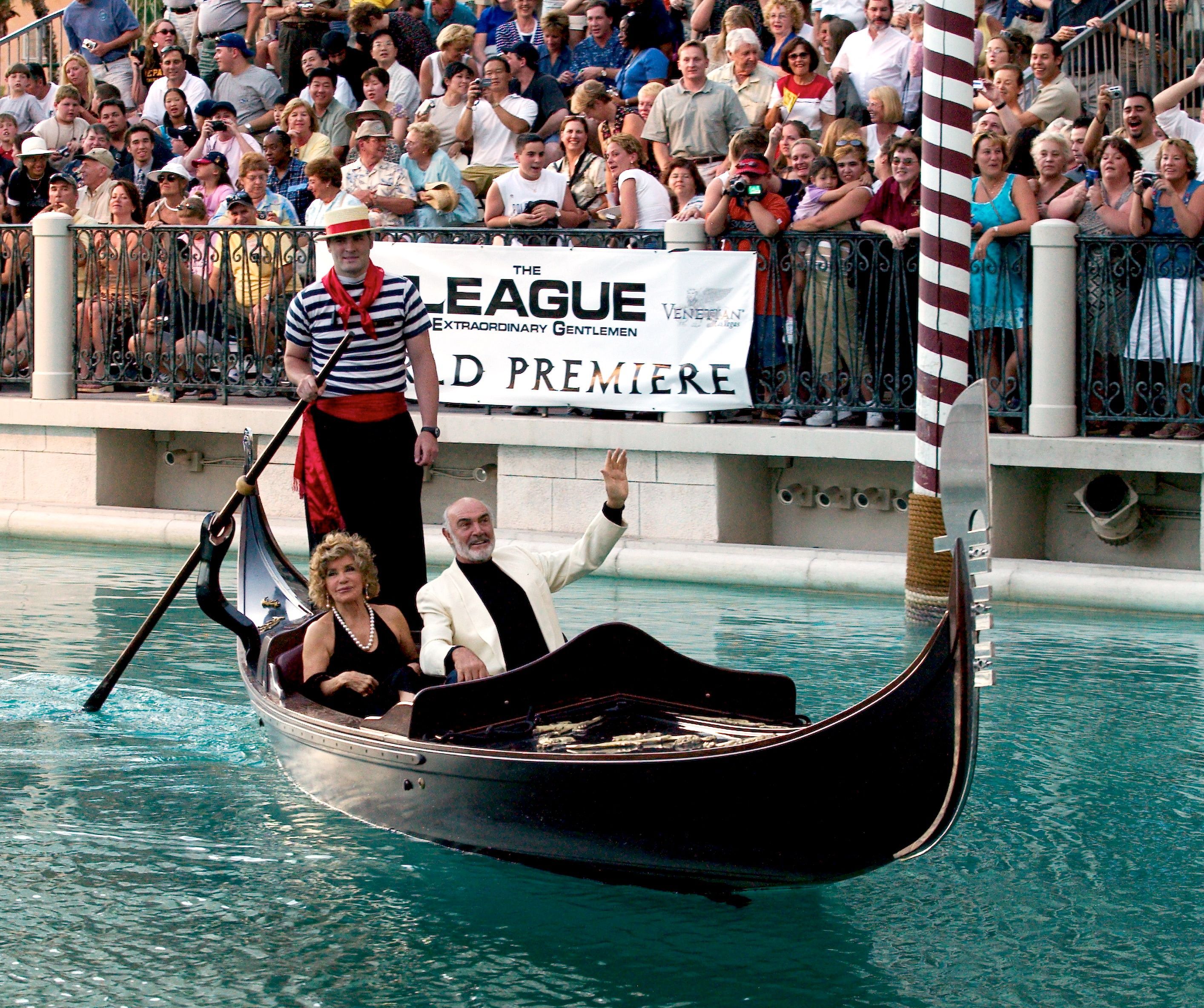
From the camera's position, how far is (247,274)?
1162cm

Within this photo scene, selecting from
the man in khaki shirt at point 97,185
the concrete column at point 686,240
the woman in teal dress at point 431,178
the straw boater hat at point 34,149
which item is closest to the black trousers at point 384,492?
the concrete column at point 686,240

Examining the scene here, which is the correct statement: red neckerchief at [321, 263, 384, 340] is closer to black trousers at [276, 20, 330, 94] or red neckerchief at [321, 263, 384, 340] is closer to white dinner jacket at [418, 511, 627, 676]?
white dinner jacket at [418, 511, 627, 676]

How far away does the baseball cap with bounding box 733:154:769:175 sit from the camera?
10.0 metres

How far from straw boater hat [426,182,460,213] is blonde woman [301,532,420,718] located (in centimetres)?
546

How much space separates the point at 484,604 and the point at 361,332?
1527mm

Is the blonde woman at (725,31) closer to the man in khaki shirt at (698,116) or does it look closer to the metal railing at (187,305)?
the man in khaki shirt at (698,116)

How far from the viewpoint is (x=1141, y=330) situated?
9492 mm

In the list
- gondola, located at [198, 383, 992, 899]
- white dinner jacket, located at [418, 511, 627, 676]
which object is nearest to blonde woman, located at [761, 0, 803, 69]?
white dinner jacket, located at [418, 511, 627, 676]

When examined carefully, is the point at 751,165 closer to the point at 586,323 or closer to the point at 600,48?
the point at 586,323

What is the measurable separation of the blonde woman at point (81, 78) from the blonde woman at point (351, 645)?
32.7ft

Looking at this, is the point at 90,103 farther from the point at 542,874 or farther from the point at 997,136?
the point at 542,874

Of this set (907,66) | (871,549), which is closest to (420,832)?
(871,549)

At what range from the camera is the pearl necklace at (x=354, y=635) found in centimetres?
615

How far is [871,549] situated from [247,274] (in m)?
4.35
